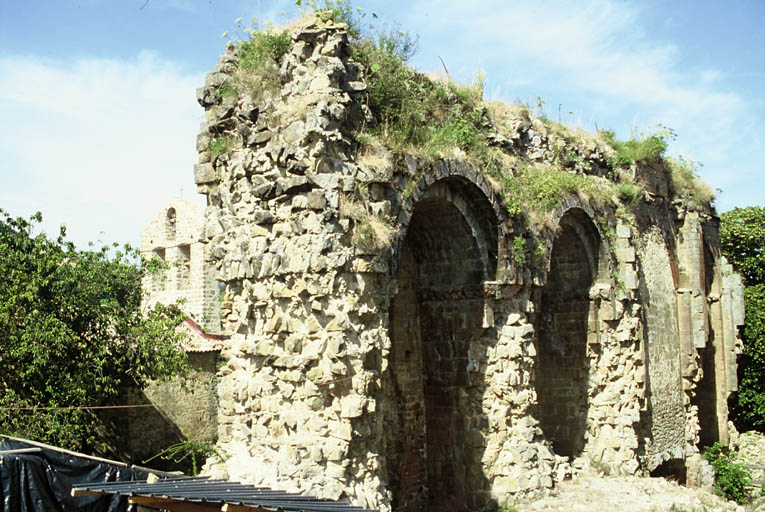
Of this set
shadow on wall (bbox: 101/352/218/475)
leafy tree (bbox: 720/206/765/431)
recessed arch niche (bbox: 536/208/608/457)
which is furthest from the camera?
leafy tree (bbox: 720/206/765/431)

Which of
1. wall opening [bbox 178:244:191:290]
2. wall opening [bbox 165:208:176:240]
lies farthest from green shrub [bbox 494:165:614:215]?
wall opening [bbox 165:208:176:240]

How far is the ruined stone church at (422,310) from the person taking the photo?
25.5ft

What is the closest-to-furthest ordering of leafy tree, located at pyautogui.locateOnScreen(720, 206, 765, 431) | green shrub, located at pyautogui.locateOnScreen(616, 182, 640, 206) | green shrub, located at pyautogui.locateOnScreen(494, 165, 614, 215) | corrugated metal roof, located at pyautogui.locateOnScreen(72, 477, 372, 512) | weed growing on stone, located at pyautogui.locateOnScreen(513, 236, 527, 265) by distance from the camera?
corrugated metal roof, located at pyautogui.locateOnScreen(72, 477, 372, 512), weed growing on stone, located at pyautogui.locateOnScreen(513, 236, 527, 265), green shrub, located at pyautogui.locateOnScreen(494, 165, 614, 215), green shrub, located at pyautogui.locateOnScreen(616, 182, 640, 206), leafy tree, located at pyautogui.locateOnScreen(720, 206, 765, 431)

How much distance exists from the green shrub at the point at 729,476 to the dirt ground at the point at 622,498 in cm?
309

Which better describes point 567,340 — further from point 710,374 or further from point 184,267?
point 184,267

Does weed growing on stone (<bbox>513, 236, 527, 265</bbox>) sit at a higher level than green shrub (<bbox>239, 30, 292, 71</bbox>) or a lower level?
lower

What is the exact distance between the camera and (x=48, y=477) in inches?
340

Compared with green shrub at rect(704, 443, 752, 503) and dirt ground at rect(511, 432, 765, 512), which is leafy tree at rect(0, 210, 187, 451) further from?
green shrub at rect(704, 443, 752, 503)

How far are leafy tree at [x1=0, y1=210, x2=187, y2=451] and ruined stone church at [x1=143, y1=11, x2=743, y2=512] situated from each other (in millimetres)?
3164

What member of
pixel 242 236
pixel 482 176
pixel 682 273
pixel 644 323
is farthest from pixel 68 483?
pixel 682 273

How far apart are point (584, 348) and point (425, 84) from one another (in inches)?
224

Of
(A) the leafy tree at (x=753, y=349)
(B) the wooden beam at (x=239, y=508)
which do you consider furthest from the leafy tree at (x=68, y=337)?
(A) the leafy tree at (x=753, y=349)

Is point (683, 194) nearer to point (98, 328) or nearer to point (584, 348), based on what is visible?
point (584, 348)

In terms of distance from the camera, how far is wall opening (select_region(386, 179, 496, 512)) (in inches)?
396
